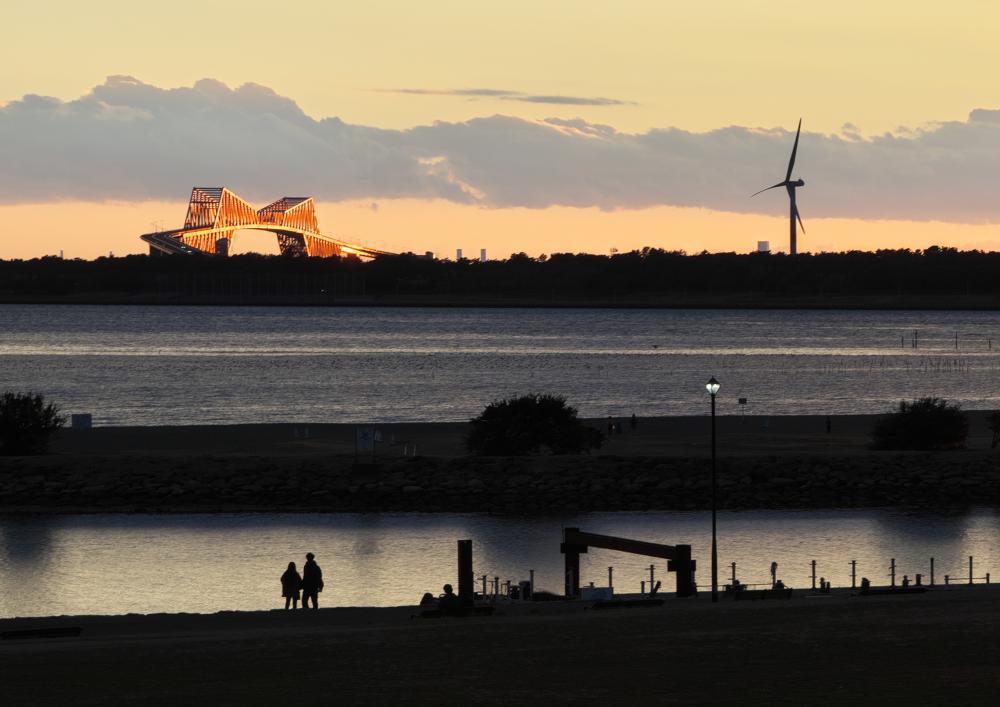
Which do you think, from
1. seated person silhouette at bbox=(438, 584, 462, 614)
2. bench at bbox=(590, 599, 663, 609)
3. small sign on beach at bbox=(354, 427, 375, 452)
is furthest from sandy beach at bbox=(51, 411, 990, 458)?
seated person silhouette at bbox=(438, 584, 462, 614)

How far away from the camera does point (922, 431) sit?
42875 millimetres

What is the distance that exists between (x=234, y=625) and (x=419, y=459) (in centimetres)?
2027

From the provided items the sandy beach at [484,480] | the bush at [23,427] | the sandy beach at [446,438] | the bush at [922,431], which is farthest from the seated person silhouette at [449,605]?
the bush at [922,431]

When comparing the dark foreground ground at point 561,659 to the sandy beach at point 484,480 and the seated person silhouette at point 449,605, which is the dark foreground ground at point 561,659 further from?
the sandy beach at point 484,480

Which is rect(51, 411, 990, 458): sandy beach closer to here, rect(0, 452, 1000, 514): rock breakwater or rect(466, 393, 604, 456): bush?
rect(466, 393, 604, 456): bush

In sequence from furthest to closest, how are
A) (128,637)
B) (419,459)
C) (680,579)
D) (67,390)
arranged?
(67,390) < (419,459) < (680,579) < (128,637)

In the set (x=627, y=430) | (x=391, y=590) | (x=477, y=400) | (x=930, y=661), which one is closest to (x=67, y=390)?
(x=477, y=400)

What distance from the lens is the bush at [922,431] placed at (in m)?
42.8

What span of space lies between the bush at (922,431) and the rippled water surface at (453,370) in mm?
19576

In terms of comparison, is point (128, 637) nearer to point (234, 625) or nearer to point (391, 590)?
point (234, 625)

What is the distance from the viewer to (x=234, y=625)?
18812 millimetres

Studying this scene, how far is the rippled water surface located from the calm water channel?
26673 mm

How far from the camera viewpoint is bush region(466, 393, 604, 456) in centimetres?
4084

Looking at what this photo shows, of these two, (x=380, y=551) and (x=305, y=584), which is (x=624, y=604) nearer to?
(x=305, y=584)
